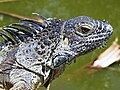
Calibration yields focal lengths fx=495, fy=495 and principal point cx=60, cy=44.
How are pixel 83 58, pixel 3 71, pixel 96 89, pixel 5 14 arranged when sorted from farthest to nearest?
pixel 5 14, pixel 83 58, pixel 96 89, pixel 3 71

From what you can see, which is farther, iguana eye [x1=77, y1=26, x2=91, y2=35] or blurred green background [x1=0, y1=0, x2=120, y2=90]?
blurred green background [x1=0, y1=0, x2=120, y2=90]

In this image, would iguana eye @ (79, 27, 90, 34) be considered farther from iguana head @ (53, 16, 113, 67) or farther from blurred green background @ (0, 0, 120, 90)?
blurred green background @ (0, 0, 120, 90)

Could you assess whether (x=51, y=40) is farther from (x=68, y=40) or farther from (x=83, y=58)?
(x=83, y=58)

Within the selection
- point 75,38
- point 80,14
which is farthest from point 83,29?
point 80,14

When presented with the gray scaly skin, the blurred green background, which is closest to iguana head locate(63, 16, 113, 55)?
the gray scaly skin

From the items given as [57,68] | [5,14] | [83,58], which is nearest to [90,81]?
[83,58]

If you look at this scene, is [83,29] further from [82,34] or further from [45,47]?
[45,47]

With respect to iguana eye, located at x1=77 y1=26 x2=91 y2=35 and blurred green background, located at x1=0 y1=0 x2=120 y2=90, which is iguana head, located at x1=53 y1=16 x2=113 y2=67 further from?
blurred green background, located at x1=0 y1=0 x2=120 y2=90

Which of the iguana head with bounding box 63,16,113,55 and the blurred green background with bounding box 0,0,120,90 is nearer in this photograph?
the iguana head with bounding box 63,16,113,55
